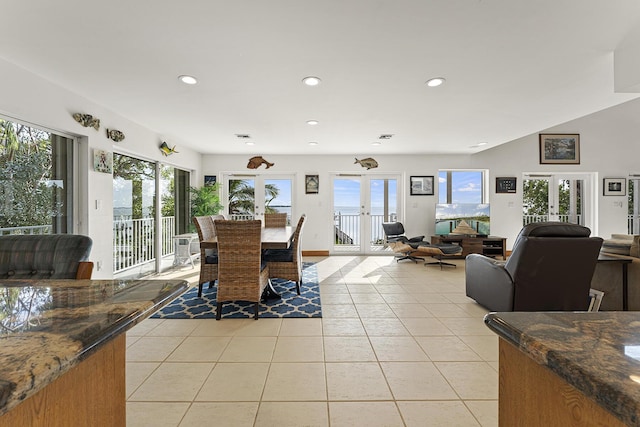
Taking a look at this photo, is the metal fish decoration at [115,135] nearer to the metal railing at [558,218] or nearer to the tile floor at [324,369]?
the tile floor at [324,369]

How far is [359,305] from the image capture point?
10.7 feet

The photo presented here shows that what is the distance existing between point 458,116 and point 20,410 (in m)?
4.34

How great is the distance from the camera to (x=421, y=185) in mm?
6488

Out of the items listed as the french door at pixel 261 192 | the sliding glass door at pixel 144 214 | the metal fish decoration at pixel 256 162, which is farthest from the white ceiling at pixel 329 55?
the french door at pixel 261 192

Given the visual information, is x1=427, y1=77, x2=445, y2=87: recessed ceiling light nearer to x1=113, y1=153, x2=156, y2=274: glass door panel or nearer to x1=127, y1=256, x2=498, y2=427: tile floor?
x1=127, y1=256, x2=498, y2=427: tile floor

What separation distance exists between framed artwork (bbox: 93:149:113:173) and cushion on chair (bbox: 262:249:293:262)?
2152 mm

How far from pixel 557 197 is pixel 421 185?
9.74 feet

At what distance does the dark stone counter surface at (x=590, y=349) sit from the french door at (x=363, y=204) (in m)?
5.79

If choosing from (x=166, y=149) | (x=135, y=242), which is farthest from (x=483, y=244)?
(x=135, y=242)

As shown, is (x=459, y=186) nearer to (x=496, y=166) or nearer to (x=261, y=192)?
(x=496, y=166)

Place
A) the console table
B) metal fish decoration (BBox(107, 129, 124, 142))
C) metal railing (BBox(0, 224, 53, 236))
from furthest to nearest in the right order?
the console table → metal fish decoration (BBox(107, 129, 124, 142)) → metal railing (BBox(0, 224, 53, 236))

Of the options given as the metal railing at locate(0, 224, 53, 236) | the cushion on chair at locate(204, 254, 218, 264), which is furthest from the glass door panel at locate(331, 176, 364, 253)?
the metal railing at locate(0, 224, 53, 236)

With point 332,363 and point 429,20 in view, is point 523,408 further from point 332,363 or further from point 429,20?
point 429,20

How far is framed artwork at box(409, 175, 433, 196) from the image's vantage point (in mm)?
6480
